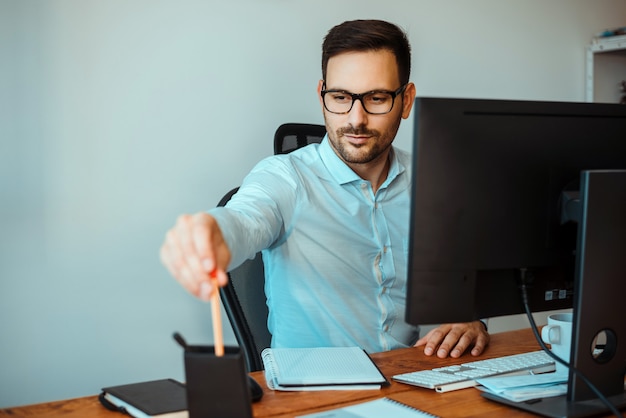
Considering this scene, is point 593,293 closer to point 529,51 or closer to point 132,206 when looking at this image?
point 132,206

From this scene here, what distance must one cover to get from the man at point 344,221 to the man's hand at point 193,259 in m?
0.68

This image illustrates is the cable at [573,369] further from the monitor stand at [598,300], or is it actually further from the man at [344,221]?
the man at [344,221]

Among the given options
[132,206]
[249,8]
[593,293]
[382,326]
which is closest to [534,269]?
[593,293]

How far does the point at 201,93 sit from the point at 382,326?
0.95 metres

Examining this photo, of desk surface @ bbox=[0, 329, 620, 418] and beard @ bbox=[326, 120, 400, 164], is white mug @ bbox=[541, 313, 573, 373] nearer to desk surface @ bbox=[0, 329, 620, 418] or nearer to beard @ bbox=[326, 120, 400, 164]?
desk surface @ bbox=[0, 329, 620, 418]

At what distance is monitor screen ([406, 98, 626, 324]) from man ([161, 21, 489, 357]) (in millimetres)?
648

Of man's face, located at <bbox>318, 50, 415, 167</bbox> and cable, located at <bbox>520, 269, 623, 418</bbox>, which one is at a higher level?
man's face, located at <bbox>318, 50, 415, 167</bbox>

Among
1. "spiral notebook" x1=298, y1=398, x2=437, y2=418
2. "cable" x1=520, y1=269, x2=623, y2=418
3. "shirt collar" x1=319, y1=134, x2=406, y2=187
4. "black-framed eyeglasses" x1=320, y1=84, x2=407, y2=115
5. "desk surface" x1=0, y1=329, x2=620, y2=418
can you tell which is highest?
"black-framed eyeglasses" x1=320, y1=84, x2=407, y2=115

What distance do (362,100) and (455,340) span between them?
0.61m

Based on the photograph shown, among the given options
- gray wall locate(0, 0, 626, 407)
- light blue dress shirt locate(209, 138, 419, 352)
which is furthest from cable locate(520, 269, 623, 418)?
gray wall locate(0, 0, 626, 407)

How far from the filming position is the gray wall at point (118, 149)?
2004mm

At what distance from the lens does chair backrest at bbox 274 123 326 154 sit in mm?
2100

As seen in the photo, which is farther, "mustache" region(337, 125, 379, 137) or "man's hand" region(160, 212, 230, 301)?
"mustache" region(337, 125, 379, 137)

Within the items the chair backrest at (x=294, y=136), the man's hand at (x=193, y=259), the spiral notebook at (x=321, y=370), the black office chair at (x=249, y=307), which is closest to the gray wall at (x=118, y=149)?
the chair backrest at (x=294, y=136)
